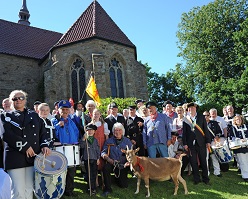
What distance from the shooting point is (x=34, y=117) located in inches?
170

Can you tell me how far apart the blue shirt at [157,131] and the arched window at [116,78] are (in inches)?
453

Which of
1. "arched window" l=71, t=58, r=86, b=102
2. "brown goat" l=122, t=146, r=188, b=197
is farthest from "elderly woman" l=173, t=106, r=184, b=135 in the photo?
"arched window" l=71, t=58, r=86, b=102

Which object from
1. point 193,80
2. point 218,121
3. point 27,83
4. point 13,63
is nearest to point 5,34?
point 13,63

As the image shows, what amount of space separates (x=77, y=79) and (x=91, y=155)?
43.8 ft

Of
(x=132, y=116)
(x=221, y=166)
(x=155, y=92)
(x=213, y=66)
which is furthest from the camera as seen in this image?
(x=155, y=92)

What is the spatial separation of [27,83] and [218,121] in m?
17.6

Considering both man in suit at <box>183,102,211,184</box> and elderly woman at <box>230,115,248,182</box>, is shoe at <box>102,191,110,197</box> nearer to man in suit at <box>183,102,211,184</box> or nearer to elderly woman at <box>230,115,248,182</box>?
man in suit at <box>183,102,211,184</box>

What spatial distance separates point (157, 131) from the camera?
6852 millimetres

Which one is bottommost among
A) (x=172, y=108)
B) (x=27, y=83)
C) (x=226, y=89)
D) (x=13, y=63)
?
(x=172, y=108)

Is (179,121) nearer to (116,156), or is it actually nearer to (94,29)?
(116,156)

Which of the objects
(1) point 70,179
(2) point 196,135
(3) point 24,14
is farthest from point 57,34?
(1) point 70,179

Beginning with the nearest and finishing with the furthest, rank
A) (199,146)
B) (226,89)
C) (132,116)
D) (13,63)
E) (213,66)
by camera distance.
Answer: (199,146) < (132,116) < (13,63) < (226,89) < (213,66)

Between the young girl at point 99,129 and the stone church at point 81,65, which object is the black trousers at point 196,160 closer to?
the young girl at point 99,129

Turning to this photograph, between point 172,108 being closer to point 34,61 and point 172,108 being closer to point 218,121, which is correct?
point 218,121
